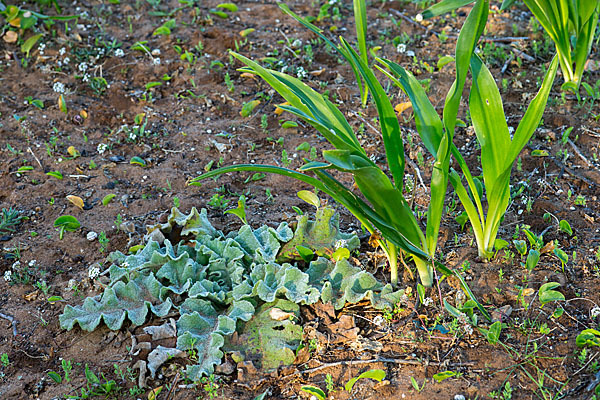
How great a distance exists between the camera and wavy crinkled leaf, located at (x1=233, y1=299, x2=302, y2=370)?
7.04 ft

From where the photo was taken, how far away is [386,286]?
2.31m

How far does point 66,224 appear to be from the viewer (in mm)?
2768

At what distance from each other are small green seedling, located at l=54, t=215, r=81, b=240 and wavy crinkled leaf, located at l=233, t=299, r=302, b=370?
102 centimetres

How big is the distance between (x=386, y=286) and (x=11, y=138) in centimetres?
229

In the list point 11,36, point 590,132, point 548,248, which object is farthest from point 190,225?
point 11,36

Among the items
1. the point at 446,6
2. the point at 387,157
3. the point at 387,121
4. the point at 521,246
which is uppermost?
the point at 446,6

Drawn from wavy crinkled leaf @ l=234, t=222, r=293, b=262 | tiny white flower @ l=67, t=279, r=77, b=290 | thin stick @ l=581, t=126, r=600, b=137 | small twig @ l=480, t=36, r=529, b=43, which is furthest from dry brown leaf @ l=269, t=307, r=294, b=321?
small twig @ l=480, t=36, r=529, b=43

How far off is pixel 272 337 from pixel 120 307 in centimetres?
59

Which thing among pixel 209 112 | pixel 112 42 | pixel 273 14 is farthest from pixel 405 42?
pixel 112 42

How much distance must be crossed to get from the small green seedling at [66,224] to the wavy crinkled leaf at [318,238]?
0.97 m

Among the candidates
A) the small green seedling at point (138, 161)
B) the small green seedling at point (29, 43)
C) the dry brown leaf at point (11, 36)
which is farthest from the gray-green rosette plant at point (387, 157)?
the dry brown leaf at point (11, 36)

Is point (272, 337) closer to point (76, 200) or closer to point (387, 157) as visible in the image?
point (387, 157)

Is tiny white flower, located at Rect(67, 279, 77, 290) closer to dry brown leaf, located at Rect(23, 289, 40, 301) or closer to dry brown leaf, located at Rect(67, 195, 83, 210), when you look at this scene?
dry brown leaf, located at Rect(23, 289, 40, 301)

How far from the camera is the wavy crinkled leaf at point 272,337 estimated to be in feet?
7.04
